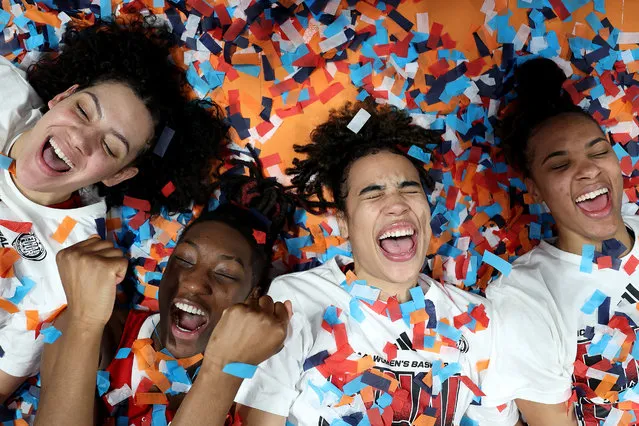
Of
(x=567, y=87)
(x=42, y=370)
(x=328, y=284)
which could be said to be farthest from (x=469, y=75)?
(x=42, y=370)

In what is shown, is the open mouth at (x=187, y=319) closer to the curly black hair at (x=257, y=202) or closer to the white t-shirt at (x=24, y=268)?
the curly black hair at (x=257, y=202)

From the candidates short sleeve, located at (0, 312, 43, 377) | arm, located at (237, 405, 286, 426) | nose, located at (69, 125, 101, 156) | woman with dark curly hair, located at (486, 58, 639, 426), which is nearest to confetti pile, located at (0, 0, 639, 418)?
woman with dark curly hair, located at (486, 58, 639, 426)

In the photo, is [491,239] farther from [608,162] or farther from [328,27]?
[328,27]

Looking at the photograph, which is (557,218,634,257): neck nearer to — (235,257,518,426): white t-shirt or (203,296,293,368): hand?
(235,257,518,426): white t-shirt

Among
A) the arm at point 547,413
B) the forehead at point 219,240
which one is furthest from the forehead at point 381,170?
the arm at point 547,413

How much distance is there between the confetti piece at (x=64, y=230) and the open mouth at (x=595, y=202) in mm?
2203

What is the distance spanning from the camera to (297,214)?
9.98 ft

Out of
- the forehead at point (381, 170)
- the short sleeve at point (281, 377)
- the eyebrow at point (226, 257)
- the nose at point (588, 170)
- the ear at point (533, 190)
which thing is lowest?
the short sleeve at point (281, 377)

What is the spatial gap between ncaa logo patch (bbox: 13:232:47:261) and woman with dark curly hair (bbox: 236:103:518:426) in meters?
1.02

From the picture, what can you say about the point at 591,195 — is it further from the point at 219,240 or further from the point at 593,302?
the point at 219,240

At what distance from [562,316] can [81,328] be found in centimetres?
204

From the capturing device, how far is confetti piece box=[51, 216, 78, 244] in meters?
2.72

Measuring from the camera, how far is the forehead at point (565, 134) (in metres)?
2.66

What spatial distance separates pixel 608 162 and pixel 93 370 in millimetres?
2261
